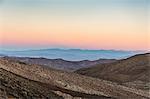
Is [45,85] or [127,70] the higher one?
[45,85]

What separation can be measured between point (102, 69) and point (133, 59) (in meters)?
8.83

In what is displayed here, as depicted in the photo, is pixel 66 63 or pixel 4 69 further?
pixel 66 63

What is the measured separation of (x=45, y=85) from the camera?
25.7m

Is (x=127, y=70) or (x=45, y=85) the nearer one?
(x=45, y=85)

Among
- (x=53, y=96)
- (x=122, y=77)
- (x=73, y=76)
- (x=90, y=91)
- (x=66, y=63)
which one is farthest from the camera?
(x=66, y=63)

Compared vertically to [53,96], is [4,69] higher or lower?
higher

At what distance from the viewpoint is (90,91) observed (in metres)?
27.5

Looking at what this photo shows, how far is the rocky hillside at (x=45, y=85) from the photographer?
857 inches

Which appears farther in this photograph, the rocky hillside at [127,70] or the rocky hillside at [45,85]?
the rocky hillside at [127,70]

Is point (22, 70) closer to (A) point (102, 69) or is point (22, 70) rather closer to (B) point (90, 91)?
(B) point (90, 91)

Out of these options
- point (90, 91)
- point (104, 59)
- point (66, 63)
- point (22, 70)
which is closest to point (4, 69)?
point (22, 70)

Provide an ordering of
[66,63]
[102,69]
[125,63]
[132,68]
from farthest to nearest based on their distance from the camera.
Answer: [66,63]
[102,69]
[125,63]
[132,68]

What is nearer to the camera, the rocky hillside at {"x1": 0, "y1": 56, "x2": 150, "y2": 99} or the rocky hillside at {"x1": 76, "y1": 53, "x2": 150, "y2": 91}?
the rocky hillside at {"x1": 0, "y1": 56, "x2": 150, "y2": 99}

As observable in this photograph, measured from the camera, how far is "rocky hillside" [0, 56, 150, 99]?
21764 mm
